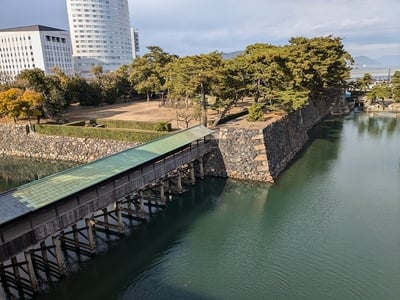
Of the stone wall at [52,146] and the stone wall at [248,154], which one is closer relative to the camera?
the stone wall at [248,154]

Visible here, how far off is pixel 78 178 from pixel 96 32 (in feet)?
460

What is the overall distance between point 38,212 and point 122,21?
15310 cm

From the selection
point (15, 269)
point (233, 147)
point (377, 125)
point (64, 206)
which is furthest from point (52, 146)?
point (377, 125)

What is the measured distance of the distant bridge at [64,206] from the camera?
1216 centimetres

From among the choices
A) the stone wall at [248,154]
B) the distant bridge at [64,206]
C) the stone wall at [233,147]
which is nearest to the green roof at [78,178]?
the distant bridge at [64,206]

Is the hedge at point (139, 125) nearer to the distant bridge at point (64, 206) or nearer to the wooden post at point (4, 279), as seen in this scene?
the distant bridge at point (64, 206)

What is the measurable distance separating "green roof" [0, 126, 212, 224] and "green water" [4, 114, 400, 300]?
376 centimetres

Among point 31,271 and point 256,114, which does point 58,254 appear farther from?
point 256,114

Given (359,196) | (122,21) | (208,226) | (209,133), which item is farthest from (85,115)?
(122,21)

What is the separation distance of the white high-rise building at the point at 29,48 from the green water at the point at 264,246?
9894cm

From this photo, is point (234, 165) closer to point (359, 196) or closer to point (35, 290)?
point (359, 196)

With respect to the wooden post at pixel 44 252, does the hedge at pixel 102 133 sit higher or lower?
higher

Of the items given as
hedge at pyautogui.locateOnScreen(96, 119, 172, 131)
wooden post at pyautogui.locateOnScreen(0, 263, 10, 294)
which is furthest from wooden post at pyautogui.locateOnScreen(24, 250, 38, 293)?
hedge at pyautogui.locateOnScreen(96, 119, 172, 131)

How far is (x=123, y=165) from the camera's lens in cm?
1689
